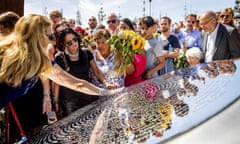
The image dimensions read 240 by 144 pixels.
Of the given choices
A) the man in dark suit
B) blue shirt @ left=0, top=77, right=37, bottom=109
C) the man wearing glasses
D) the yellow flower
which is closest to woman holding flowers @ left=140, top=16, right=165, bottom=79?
the yellow flower

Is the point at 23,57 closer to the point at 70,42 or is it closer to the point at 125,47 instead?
the point at 125,47

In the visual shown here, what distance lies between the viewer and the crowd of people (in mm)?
1837

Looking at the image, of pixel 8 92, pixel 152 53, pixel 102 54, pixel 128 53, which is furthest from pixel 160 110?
pixel 152 53

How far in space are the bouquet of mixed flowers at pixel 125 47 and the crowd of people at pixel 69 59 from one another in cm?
10

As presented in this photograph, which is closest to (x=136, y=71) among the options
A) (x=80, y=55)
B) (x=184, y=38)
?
(x=80, y=55)

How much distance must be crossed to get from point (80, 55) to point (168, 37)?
2403 mm

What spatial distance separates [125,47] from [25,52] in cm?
164

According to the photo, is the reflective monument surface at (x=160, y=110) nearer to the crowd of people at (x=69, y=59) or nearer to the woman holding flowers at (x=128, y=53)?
the crowd of people at (x=69, y=59)

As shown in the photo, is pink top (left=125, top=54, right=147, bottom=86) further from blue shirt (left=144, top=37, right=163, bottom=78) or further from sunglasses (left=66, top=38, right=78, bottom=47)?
sunglasses (left=66, top=38, right=78, bottom=47)

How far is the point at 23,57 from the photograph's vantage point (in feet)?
5.96

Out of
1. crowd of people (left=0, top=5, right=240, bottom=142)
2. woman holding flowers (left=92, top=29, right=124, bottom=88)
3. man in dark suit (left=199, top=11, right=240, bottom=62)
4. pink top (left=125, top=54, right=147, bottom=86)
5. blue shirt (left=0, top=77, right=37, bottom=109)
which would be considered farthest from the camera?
man in dark suit (left=199, top=11, right=240, bottom=62)

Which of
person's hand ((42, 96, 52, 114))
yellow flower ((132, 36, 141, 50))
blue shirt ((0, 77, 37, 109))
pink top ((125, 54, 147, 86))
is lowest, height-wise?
person's hand ((42, 96, 52, 114))

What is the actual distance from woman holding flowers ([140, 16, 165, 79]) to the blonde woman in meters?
2.08

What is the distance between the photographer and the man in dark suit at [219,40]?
4535mm
